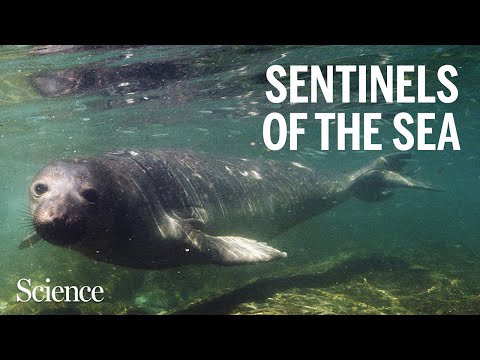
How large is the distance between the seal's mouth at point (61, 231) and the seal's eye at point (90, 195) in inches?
14.3

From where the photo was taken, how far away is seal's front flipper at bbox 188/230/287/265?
6.23 meters

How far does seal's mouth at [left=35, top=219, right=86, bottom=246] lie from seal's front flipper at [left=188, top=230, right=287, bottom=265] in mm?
1800

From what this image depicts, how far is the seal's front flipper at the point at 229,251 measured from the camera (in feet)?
20.4

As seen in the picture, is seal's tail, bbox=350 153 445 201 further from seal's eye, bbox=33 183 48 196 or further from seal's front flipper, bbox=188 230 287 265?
seal's eye, bbox=33 183 48 196

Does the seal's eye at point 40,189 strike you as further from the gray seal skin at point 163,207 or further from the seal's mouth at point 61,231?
the seal's mouth at point 61,231

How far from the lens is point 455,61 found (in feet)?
51.0

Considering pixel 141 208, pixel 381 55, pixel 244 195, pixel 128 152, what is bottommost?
pixel 244 195

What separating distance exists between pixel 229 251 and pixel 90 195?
7.70 ft

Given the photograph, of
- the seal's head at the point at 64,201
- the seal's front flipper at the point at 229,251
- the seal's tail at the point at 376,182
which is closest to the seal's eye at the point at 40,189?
the seal's head at the point at 64,201

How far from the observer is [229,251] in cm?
642

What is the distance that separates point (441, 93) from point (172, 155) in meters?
19.6

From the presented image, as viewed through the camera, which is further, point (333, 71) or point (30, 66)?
point (333, 71)
